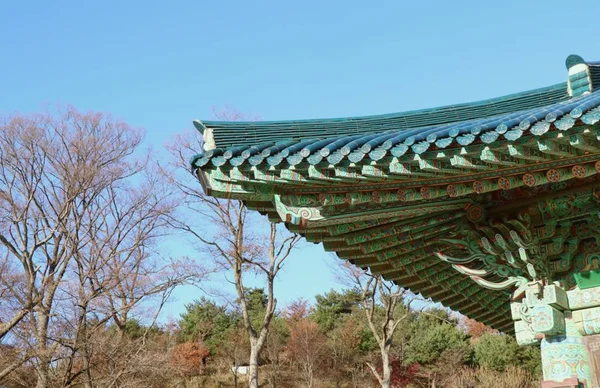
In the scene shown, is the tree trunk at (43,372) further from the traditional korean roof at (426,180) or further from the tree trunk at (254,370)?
the traditional korean roof at (426,180)

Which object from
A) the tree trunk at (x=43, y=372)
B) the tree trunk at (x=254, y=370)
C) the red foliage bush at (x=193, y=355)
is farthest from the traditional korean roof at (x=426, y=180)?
the red foliage bush at (x=193, y=355)

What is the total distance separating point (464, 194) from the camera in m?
3.70

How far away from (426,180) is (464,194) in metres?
0.25

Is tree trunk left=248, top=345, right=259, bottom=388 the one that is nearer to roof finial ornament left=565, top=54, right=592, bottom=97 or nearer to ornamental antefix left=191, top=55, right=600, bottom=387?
ornamental antefix left=191, top=55, right=600, bottom=387

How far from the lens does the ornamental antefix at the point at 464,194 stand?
330cm

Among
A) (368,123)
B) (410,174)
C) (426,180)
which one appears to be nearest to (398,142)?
(410,174)

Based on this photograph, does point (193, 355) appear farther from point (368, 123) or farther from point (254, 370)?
point (368, 123)

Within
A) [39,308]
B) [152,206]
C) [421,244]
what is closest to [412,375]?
[152,206]

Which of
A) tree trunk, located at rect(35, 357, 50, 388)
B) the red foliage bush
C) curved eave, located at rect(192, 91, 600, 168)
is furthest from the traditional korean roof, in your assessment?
the red foliage bush

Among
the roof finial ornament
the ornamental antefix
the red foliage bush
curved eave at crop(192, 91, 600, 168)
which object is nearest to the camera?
curved eave at crop(192, 91, 600, 168)

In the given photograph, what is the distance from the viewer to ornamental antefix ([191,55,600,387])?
3.30 metres

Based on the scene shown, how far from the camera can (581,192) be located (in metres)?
3.85

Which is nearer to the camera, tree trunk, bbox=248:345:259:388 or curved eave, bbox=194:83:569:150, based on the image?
curved eave, bbox=194:83:569:150

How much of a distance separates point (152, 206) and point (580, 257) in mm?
17856
